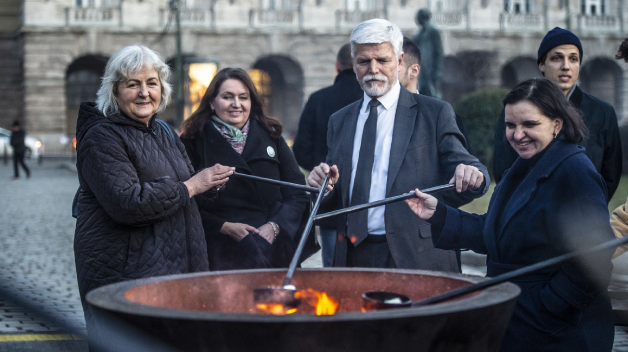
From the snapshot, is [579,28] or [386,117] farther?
[579,28]

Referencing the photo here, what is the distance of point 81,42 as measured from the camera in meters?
29.7

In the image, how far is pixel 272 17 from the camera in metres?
30.9

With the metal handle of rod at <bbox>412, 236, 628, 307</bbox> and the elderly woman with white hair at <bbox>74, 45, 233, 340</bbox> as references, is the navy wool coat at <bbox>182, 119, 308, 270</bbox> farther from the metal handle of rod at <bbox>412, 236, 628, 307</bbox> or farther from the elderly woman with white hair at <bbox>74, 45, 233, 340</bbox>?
the metal handle of rod at <bbox>412, 236, 628, 307</bbox>

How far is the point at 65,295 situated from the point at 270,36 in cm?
2534

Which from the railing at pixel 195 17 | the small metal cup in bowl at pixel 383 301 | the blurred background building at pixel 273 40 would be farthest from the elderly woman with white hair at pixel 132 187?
the railing at pixel 195 17

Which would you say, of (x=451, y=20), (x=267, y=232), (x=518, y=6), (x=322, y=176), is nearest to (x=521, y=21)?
(x=518, y=6)

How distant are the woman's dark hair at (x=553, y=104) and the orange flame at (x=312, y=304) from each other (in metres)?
1.08

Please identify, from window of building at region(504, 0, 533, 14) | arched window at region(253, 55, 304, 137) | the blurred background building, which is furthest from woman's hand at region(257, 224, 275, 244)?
window of building at region(504, 0, 533, 14)

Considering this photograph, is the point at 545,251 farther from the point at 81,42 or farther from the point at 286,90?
the point at 286,90

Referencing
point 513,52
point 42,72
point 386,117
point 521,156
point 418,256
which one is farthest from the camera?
point 513,52

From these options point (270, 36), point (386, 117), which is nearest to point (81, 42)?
point (270, 36)

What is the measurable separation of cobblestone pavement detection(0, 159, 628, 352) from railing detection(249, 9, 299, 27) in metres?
14.6

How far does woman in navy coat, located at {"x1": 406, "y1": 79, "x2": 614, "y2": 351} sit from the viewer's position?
8.20 ft

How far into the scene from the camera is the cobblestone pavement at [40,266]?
1399 millimetres
